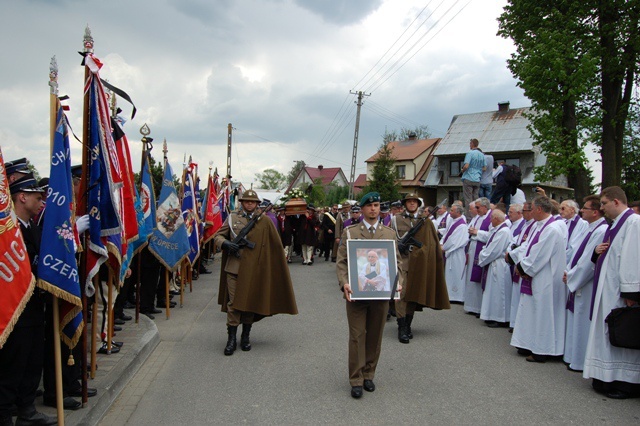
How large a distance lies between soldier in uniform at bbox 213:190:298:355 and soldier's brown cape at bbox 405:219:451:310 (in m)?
1.93

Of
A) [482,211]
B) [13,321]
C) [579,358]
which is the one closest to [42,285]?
[13,321]

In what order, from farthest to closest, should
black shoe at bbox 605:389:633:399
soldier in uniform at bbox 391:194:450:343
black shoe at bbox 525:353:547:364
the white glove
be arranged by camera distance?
soldier in uniform at bbox 391:194:450:343, black shoe at bbox 525:353:547:364, black shoe at bbox 605:389:633:399, the white glove

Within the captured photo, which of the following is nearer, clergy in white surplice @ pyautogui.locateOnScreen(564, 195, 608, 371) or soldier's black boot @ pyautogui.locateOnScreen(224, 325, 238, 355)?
clergy in white surplice @ pyautogui.locateOnScreen(564, 195, 608, 371)

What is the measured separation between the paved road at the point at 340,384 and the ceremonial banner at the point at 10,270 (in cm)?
155

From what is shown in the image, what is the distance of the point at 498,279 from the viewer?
28.1 feet

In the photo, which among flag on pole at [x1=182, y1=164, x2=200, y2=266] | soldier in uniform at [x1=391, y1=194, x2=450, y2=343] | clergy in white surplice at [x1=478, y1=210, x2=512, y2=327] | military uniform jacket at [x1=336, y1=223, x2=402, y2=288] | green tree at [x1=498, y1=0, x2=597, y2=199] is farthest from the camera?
green tree at [x1=498, y1=0, x2=597, y2=199]

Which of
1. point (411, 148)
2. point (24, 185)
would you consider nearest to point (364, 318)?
point (24, 185)

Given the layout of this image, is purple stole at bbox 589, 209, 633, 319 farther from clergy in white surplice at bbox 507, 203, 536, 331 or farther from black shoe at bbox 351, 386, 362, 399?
black shoe at bbox 351, 386, 362, 399

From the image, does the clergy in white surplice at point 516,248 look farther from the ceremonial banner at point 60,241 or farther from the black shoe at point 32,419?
the black shoe at point 32,419

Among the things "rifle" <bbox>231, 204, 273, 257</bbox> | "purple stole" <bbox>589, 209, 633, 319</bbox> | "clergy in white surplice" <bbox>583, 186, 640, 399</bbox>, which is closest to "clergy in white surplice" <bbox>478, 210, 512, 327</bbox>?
"purple stole" <bbox>589, 209, 633, 319</bbox>

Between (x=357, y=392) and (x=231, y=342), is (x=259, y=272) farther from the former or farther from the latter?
(x=357, y=392)

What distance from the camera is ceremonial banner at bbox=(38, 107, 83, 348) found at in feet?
12.5

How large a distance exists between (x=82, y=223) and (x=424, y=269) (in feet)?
16.3

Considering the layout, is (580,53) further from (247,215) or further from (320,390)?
(320,390)
